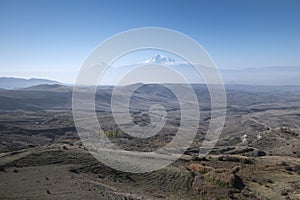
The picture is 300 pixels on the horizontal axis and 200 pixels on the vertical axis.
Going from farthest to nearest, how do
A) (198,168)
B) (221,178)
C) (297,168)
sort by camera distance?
1. (297,168)
2. (198,168)
3. (221,178)

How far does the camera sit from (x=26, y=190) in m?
22.9

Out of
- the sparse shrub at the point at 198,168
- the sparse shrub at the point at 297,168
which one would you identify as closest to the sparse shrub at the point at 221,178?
the sparse shrub at the point at 198,168

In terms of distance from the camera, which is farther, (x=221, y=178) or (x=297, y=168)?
(x=297, y=168)

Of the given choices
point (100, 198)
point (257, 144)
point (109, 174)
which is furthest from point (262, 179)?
point (257, 144)

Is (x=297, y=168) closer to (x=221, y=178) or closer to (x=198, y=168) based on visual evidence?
(x=198, y=168)

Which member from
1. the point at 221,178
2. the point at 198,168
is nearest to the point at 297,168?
the point at 198,168

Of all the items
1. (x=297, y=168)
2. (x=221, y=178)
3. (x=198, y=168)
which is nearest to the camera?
(x=221, y=178)

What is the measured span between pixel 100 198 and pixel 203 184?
10.1m

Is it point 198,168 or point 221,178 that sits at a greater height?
point 221,178

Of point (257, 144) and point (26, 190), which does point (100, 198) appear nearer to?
point (26, 190)

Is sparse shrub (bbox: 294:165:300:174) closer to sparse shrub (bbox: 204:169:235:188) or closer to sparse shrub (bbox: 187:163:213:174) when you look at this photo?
sparse shrub (bbox: 204:169:235:188)

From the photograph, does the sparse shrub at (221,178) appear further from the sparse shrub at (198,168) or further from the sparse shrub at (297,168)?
the sparse shrub at (297,168)

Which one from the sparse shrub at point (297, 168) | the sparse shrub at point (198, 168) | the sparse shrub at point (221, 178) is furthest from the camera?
the sparse shrub at point (297, 168)

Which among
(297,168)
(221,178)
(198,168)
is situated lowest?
(297,168)
